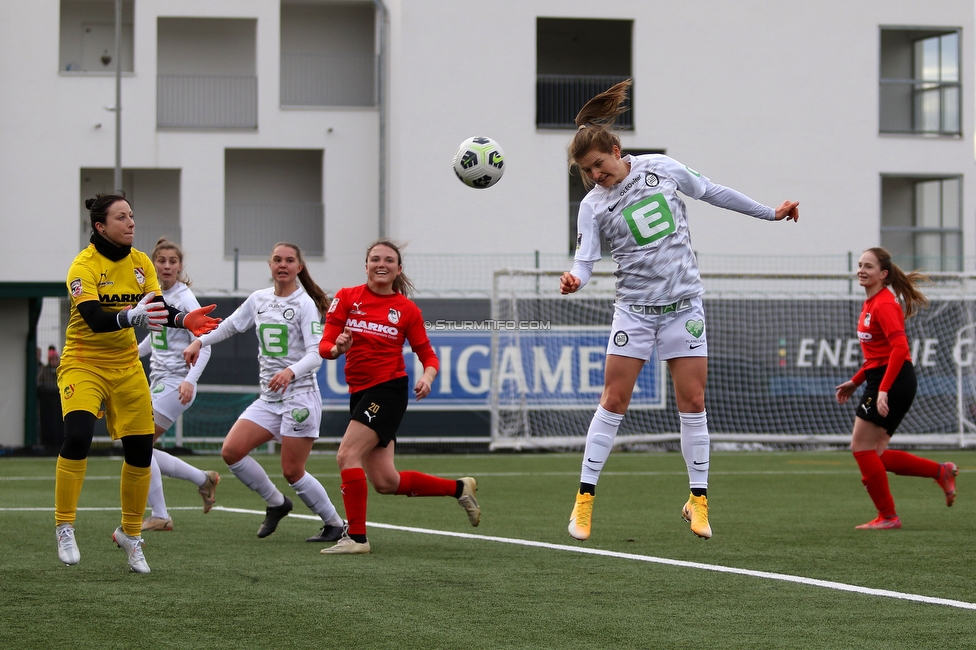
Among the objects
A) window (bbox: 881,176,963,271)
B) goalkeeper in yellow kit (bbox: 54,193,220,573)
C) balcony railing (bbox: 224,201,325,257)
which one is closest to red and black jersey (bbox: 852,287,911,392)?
goalkeeper in yellow kit (bbox: 54,193,220,573)

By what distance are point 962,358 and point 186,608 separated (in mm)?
17371

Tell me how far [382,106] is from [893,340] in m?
19.6

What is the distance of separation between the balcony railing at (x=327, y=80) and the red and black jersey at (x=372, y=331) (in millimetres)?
21439

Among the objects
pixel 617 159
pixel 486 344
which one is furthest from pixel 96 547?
pixel 486 344

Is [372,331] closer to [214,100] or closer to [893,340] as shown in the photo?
[893,340]

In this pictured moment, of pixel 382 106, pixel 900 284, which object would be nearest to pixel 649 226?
pixel 900 284

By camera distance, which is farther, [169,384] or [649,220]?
[169,384]

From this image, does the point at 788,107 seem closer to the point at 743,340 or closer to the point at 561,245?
the point at 561,245

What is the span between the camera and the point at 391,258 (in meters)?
7.70

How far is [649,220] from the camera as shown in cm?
673

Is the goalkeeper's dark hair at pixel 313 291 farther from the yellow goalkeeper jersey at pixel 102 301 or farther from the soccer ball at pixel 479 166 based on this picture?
the yellow goalkeeper jersey at pixel 102 301

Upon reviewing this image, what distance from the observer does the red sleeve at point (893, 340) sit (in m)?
8.73

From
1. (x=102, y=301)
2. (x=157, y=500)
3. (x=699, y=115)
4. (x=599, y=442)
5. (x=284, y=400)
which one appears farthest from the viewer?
(x=699, y=115)

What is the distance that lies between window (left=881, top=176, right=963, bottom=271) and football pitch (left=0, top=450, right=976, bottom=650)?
1796 centimetres
